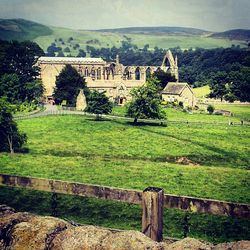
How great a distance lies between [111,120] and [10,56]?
1330 inches

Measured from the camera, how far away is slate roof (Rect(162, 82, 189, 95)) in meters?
74.7

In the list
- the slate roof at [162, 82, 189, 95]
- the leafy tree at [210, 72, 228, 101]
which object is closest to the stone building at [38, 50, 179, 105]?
the slate roof at [162, 82, 189, 95]

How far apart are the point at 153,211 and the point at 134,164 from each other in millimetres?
21563

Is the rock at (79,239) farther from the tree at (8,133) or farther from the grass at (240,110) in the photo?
the grass at (240,110)

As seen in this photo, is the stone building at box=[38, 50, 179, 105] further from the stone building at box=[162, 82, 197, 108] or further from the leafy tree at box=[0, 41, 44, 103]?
the stone building at box=[162, 82, 197, 108]

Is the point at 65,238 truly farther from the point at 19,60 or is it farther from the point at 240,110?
the point at 19,60

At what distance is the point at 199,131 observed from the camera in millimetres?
44281

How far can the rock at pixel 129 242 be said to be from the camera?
553cm

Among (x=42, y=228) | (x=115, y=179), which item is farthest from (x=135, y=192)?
(x=115, y=179)

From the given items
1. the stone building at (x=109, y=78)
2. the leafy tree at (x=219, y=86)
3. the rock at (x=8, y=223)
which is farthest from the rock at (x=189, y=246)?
the leafy tree at (x=219, y=86)

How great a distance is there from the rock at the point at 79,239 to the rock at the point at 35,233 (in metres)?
0.14

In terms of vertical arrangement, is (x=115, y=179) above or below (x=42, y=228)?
below

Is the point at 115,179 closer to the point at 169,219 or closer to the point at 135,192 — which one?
the point at 169,219

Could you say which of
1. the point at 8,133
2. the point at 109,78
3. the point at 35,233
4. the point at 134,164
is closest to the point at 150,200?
the point at 35,233
